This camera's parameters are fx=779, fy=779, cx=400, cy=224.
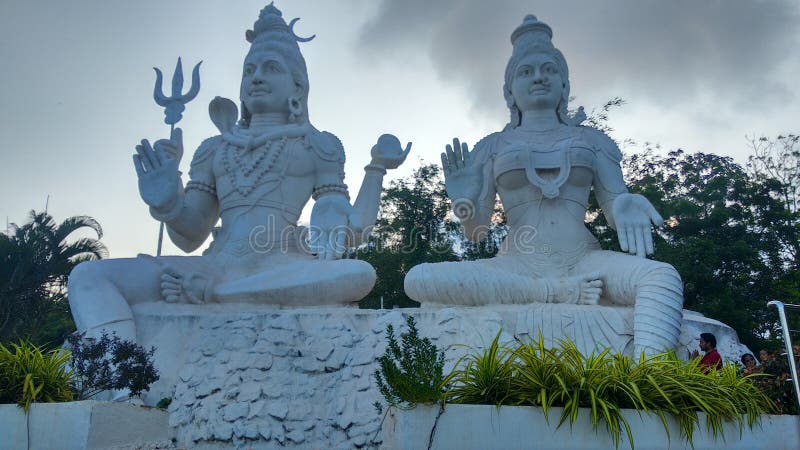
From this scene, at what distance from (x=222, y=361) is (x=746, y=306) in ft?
35.6

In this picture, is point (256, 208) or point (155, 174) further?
point (256, 208)

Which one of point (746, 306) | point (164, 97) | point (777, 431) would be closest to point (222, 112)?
point (164, 97)

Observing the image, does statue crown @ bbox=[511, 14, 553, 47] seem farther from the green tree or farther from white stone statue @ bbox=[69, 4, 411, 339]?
the green tree

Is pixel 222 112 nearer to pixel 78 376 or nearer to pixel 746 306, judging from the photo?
pixel 78 376

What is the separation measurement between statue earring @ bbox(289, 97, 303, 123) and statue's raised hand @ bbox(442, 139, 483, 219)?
177 centimetres

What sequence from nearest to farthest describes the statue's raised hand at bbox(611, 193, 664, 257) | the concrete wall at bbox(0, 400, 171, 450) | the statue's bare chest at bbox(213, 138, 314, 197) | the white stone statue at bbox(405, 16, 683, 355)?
the concrete wall at bbox(0, 400, 171, 450)
the white stone statue at bbox(405, 16, 683, 355)
the statue's raised hand at bbox(611, 193, 664, 257)
the statue's bare chest at bbox(213, 138, 314, 197)

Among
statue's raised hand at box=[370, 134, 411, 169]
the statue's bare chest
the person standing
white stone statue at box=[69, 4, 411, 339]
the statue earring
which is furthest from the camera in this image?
the statue earring

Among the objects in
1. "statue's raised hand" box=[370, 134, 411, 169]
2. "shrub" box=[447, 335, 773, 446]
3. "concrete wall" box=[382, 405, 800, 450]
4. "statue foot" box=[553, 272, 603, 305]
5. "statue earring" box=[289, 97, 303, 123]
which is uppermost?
"statue earring" box=[289, 97, 303, 123]

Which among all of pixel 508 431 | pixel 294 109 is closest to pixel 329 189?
pixel 294 109

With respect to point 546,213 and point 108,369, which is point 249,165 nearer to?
point 546,213

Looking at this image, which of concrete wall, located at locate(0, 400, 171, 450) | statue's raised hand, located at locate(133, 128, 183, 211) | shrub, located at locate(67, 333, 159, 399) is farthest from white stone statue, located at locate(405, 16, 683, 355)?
concrete wall, located at locate(0, 400, 171, 450)

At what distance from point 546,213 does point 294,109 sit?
301 centimetres

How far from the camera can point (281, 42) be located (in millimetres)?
8938

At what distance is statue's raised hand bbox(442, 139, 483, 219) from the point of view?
802 centimetres
